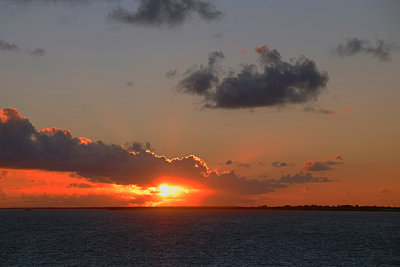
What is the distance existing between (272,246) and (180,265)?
36.4 metres

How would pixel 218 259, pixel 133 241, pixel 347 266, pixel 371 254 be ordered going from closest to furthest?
pixel 347 266, pixel 218 259, pixel 371 254, pixel 133 241

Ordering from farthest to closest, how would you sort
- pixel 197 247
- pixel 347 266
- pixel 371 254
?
1. pixel 197 247
2. pixel 371 254
3. pixel 347 266

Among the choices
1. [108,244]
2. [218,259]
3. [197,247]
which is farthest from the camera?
[108,244]

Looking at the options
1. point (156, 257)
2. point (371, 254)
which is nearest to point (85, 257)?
point (156, 257)

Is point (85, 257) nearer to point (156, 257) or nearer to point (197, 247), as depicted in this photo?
point (156, 257)

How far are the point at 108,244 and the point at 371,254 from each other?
193ft

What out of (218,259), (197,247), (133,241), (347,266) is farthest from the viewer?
(133,241)

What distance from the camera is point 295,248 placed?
101m

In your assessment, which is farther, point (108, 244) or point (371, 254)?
point (108, 244)

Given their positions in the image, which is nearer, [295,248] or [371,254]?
[371,254]

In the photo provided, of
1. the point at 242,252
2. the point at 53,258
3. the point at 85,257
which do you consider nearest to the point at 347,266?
the point at 242,252

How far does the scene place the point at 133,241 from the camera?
116m

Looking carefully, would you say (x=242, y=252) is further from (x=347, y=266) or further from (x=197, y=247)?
(x=347, y=266)

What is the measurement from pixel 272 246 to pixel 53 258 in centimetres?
4924
